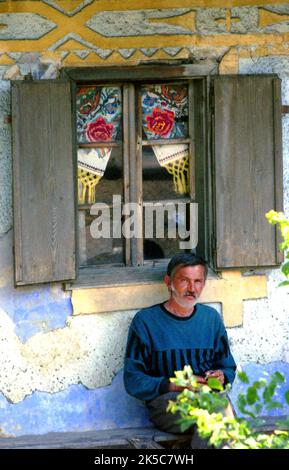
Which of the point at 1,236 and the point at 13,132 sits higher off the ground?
the point at 13,132

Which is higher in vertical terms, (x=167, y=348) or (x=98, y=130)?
(x=98, y=130)

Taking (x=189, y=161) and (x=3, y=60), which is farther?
(x=189, y=161)

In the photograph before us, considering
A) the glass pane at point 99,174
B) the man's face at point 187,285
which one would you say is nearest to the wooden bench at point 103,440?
the man's face at point 187,285

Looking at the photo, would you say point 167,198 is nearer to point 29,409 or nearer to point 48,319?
point 48,319

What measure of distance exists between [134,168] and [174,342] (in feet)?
3.78

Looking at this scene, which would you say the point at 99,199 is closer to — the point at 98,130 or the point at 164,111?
the point at 98,130

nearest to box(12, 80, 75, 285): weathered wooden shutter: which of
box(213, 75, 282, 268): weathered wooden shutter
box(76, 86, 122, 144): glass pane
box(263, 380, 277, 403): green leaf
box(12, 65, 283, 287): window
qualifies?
box(12, 65, 283, 287): window

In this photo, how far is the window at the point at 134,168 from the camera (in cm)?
657

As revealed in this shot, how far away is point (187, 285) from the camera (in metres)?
6.24

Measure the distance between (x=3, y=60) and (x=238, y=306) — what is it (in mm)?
2114

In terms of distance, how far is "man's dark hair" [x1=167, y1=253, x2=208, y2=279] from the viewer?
624 centimetres

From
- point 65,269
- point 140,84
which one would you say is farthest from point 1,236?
point 140,84

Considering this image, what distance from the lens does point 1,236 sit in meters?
6.25

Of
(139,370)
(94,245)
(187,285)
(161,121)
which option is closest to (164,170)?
(161,121)
